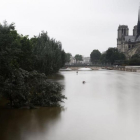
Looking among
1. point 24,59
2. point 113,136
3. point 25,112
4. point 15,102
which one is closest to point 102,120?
point 113,136

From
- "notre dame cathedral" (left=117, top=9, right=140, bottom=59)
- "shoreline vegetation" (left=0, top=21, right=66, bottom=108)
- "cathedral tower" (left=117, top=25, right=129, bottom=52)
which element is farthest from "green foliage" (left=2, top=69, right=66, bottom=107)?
"cathedral tower" (left=117, top=25, right=129, bottom=52)

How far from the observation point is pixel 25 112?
16062mm

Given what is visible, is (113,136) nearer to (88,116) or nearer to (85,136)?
(85,136)

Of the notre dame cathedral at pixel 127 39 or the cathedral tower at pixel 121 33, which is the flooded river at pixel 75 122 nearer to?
the notre dame cathedral at pixel 127 39

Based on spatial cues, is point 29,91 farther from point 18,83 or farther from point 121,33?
point 121,33

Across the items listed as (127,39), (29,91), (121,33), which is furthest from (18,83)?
(121,33)

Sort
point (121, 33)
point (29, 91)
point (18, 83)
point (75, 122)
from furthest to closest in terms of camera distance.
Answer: point (121, 33)
point (29, 91)
point (18, 83)
point (75, 122)

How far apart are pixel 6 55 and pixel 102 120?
7.52m

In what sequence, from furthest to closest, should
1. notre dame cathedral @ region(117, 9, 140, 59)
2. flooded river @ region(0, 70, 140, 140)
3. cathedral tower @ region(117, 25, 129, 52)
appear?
cathedral tower @ region(117, 25, 129, 52) → notre dame cathedral @ region(117, 9, 140, 59) → flooded river @ region(0, 70, 140, 140)

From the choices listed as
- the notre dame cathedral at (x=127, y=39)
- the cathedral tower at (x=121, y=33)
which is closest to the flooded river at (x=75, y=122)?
the notre dame cathedral at (x=127, y=39)

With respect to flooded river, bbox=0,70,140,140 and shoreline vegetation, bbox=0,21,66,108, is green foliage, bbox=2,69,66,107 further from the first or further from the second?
flooded river, bbox=0,70,140,140

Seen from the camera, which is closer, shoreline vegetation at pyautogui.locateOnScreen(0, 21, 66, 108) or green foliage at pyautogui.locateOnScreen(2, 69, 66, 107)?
shoreline vegetation at pyautogui.locateOnScreen(0, 21, 66, 108)

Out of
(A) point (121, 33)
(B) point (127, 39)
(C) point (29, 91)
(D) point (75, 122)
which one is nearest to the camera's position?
(D) point (75, 122)

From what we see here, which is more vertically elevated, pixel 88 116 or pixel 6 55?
pixel 6 55
